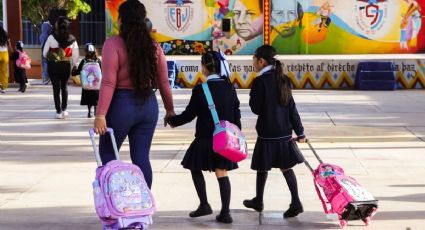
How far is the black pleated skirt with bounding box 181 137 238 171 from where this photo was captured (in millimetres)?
7477

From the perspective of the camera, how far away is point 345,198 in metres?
7.16

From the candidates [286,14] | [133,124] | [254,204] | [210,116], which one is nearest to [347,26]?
[286,14]

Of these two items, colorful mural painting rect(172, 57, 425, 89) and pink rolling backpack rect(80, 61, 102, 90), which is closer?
pink rolling backpack rect(80, 61, 102, 90)

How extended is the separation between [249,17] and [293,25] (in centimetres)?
179

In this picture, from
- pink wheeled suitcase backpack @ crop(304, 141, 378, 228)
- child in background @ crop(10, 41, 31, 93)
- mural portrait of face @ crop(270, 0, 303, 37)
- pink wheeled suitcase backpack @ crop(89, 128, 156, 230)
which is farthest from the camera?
mural portrait of face @ crop(270, 0, 303, 37)

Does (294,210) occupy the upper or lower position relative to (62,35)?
lower

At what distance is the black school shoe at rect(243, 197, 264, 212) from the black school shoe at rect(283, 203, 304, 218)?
0.28 meters

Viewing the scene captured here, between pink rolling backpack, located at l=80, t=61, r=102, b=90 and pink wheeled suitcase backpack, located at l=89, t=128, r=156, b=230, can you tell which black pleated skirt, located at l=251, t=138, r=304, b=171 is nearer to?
pink wheeled suitcase backpack, located at l=89, t=128, r=156, b=230

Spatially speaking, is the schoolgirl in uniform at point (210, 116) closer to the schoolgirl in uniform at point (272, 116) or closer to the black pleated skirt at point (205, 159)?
the black pleated skirt at point (205, 159)

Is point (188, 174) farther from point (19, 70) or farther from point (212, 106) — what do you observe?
point (19, 70)

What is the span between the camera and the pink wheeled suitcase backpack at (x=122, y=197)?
20.5 ft

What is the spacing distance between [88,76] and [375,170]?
593 centimetres

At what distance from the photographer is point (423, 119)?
15.9 m

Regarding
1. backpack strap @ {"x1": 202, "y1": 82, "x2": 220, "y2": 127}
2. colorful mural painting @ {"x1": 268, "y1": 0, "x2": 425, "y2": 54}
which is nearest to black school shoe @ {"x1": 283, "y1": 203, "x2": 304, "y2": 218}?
backpack strap @ {"x1": 202, "y1": 82, "x2": 220, "y2": 127}
